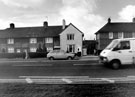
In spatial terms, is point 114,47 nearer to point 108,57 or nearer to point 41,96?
point 108,57

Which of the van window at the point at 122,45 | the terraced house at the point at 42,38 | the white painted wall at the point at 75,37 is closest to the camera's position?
the van window at the point at 122,45

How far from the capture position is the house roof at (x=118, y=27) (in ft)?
113

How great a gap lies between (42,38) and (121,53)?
28566 mm

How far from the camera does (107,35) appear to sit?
34.7 m

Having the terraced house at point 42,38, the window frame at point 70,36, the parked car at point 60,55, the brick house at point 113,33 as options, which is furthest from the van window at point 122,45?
the brick house at point 113,33

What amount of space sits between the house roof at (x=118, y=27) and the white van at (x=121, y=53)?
25.3m

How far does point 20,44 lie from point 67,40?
1327cm

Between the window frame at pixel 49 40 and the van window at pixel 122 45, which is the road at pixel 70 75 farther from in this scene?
the window frame at pixel 49 40

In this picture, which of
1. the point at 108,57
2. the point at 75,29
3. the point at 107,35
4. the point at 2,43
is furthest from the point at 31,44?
the point at 108,57

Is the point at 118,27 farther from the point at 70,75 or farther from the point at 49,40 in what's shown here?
the point at 70,75

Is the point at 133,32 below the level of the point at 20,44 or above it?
above

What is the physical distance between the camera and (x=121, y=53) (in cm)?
978

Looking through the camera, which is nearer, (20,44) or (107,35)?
(107,35)

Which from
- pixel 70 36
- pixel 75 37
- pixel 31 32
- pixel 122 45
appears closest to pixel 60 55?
pixel 122 45
